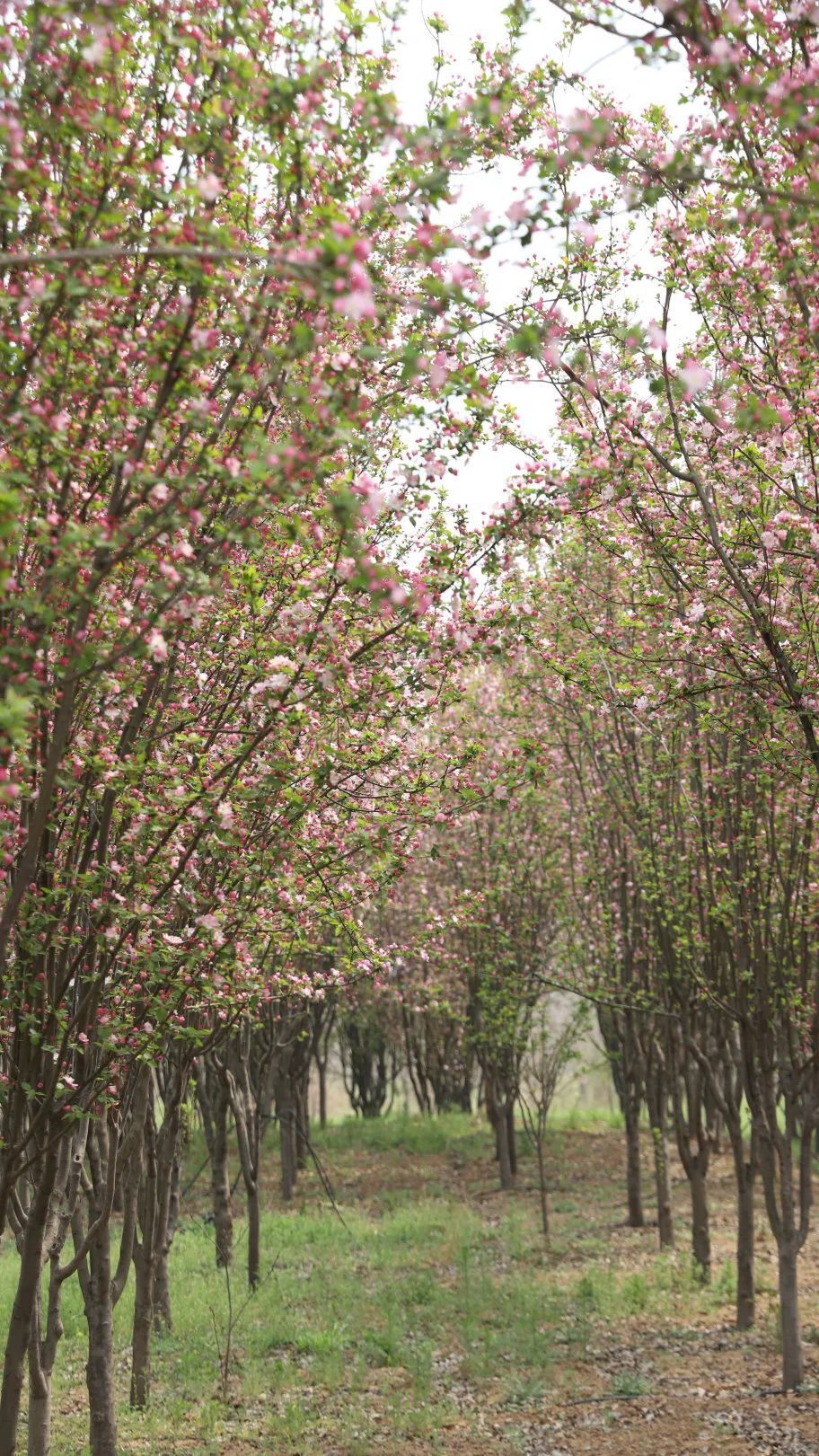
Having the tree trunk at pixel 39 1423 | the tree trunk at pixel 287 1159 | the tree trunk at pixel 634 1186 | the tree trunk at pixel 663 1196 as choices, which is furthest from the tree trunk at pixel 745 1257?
the tree trunk at pixel 287 1159

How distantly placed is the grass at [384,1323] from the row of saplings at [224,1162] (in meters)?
0.60

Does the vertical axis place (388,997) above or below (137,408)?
below

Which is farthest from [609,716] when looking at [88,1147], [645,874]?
[88,1147]

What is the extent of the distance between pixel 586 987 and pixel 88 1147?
9.85 m

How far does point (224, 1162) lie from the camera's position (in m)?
15.3

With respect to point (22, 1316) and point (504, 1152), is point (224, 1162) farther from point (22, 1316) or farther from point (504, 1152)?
point (504, 1152)

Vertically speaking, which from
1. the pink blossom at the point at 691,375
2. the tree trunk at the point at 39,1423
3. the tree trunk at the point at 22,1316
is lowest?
the tree trunk at the point at 39,1423

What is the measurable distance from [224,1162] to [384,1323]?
123 inches

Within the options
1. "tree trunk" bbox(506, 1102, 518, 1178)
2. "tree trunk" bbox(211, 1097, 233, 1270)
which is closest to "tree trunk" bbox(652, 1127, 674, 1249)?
"tree trunk" bbox(211, 1097, 233, 1270)

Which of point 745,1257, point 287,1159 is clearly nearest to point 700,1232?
point 745,1257

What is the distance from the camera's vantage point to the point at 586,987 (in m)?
16.9

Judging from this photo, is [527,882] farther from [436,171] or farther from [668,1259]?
[436,171]

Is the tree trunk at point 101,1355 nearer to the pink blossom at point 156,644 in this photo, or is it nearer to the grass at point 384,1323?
the grass at point 384,1323

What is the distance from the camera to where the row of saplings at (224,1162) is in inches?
293
